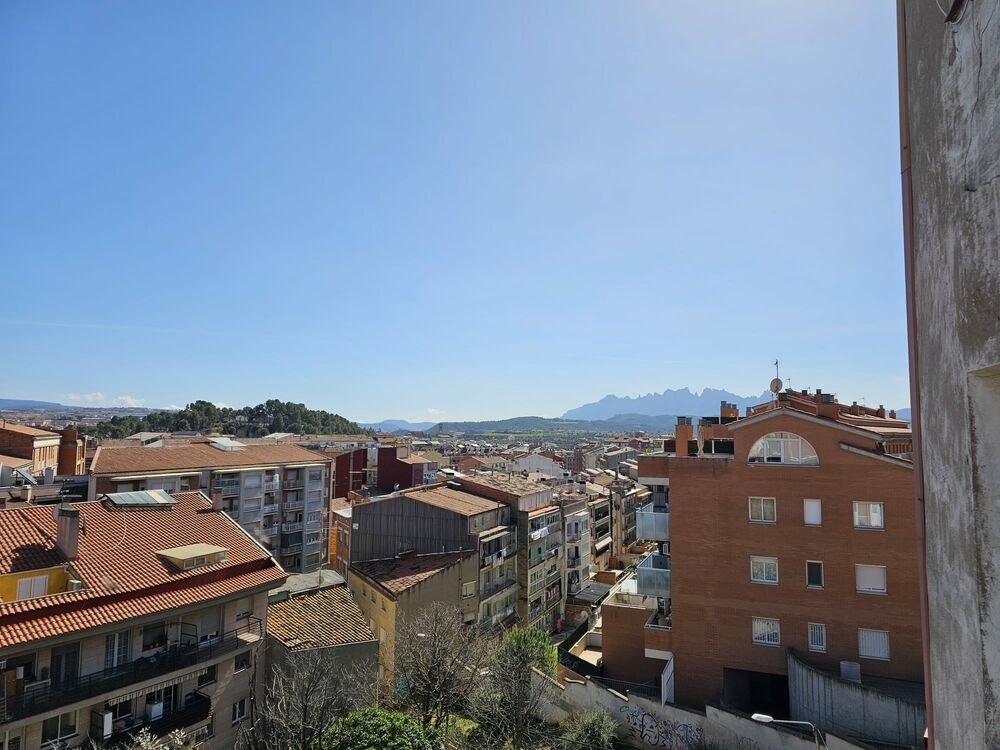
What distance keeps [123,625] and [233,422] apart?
125652 millimetres

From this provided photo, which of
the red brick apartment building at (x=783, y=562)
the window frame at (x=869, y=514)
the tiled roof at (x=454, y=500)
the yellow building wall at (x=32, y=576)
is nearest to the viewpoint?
the yellow building wall at (x=32, y=576)

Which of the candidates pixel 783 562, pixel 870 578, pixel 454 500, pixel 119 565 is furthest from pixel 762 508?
pixel 119 565

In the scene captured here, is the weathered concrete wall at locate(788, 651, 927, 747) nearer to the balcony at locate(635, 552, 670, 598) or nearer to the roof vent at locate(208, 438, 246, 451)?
the balcony at locate(635, 552, 670, 598)

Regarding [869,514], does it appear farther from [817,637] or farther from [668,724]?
[668,724]

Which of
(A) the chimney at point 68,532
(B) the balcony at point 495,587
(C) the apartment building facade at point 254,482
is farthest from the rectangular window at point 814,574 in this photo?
(C) the apartment building facade at point 254,482

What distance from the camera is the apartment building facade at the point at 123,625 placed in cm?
1800

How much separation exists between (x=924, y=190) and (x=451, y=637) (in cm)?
2679

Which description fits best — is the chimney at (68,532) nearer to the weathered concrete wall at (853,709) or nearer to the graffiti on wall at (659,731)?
the graffiti on wall at (659,731)

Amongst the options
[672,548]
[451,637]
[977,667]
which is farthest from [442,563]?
[977,667]

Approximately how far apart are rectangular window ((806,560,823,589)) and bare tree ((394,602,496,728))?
14513 mm

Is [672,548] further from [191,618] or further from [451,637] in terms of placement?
[191,618]

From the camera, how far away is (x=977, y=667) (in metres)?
3.12

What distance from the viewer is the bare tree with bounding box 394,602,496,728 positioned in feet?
82.1

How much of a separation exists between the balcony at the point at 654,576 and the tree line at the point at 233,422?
103 metres
